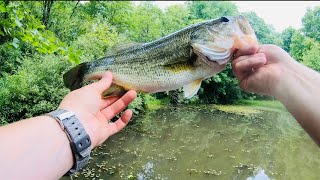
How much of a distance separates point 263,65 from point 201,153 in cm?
1023

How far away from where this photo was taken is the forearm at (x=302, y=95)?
177 cm

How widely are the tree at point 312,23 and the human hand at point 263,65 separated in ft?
50.7

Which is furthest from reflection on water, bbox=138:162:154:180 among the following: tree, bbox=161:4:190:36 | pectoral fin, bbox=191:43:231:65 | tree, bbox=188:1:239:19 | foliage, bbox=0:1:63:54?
tree, bbox=188:1:239:19

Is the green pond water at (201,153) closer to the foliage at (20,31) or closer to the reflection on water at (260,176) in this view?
the reflection on water at (260,176)

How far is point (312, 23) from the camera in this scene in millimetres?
18641

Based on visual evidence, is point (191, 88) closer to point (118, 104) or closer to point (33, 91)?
point (118, 104)

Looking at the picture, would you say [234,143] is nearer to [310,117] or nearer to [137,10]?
[310,117]

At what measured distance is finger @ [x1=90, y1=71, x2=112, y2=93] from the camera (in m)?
2.22

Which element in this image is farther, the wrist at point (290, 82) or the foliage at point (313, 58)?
the foliage at point (313, 58)

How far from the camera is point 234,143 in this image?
14.3 meters

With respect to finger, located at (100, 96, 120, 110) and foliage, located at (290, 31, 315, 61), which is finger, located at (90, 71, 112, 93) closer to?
finger, located at (100, 96, 120, 110)

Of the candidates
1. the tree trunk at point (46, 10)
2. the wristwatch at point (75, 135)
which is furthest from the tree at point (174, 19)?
the wristwatch at point (75, 135)

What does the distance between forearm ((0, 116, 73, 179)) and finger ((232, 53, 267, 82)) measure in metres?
1.13

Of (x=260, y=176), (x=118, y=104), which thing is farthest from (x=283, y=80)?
(x=260, y=176)
